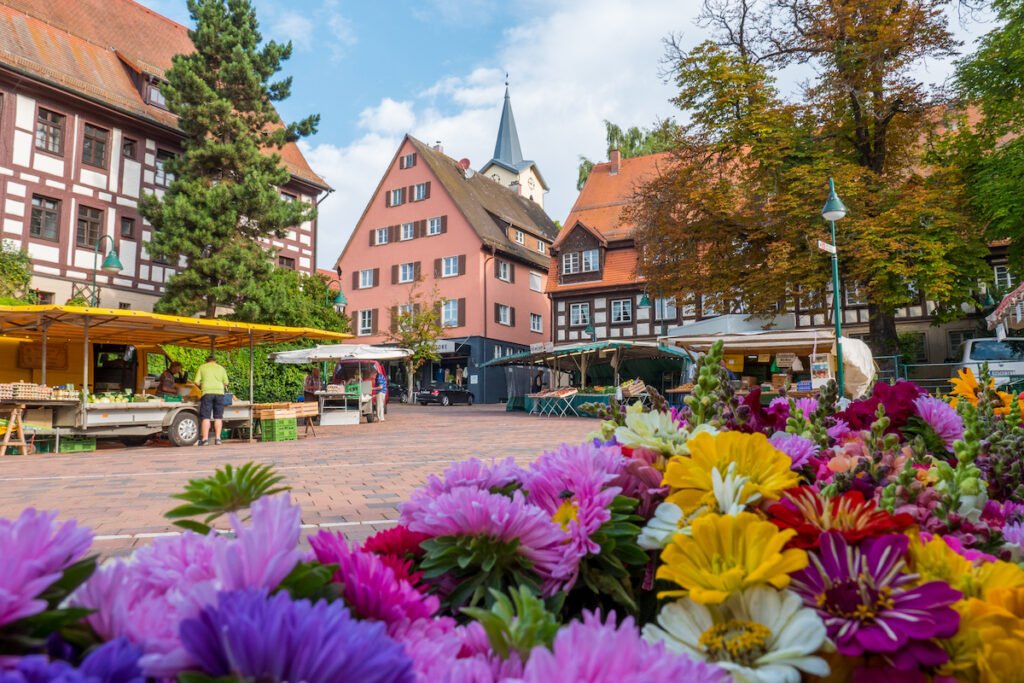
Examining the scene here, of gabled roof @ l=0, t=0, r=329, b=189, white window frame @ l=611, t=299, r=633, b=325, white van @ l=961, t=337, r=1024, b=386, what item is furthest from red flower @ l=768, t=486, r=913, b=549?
white window frame @ l=611, t=299, r=633, b=325

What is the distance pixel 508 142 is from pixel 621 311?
33228 mm

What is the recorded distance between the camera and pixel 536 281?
4441cm

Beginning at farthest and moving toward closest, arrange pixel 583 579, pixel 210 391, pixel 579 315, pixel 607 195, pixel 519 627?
1. pixel 607 195
2. pixel 579 315
3. pixel 210 391
4. pixel 583 579
5. pixel 519 627

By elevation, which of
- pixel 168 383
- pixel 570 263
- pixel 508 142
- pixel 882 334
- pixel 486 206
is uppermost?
pixel 508 142

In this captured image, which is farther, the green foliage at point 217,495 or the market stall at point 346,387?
the market stall at point 346,387

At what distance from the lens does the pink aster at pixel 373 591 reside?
1.95 ft

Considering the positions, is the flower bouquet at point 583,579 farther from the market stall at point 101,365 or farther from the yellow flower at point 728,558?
the market stall at point 101,365

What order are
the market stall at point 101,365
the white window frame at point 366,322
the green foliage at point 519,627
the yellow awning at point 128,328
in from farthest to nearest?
the white window frame at point 366,322, the market stall at point 101,365, the yellow awning at point 128,328, the green foliage at point 519,627

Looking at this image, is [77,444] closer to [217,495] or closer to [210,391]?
[210,391]

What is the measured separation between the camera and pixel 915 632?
0.59 metres

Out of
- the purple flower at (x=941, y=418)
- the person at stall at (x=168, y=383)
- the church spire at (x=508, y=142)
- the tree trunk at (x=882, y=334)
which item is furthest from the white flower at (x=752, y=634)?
the church spire at (x=508, y=142)

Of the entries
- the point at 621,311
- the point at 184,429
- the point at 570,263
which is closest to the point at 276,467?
Answer: the point at 184,429

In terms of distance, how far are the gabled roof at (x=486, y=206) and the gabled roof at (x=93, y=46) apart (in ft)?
37.1

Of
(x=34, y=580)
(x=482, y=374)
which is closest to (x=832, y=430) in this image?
(x=34, y=580)
